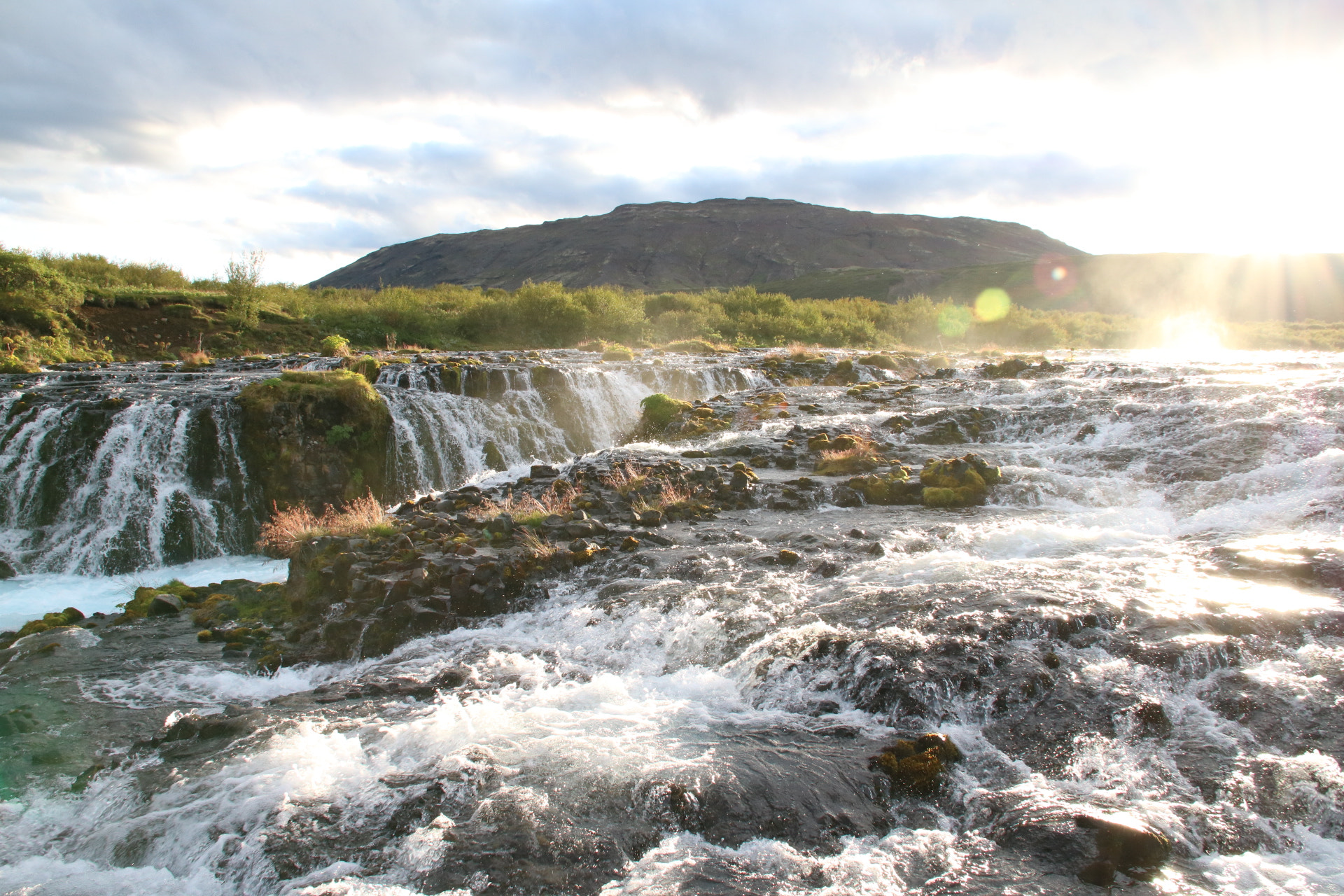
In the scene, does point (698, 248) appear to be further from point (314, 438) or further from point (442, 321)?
point (314, 438)

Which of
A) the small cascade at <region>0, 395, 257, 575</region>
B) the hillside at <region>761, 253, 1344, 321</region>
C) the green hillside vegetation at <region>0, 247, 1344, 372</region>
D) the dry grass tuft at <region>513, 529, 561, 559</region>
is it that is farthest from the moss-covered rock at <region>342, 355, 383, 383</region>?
the hillside at <region>761, 253, 1344, 321</region>

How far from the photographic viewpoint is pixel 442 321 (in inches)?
1462

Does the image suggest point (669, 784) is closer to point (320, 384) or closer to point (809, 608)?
point (809, 608)

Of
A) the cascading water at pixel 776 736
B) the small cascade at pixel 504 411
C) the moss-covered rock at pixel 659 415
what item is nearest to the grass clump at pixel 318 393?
the small cascade at pixel 504 411

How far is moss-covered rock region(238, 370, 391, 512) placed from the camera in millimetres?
13641

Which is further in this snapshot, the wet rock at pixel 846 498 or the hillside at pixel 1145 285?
the hillside at pixel 1145 285

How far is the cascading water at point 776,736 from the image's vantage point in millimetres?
4039

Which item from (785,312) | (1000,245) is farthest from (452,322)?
(1000,245)

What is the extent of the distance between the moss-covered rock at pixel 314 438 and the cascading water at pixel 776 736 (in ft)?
20.0

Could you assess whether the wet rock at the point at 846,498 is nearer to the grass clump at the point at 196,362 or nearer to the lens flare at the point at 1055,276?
the grass clump at the point at 196,362

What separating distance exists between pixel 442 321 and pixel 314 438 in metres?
24.5

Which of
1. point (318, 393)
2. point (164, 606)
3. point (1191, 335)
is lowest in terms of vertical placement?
point (164, 606)

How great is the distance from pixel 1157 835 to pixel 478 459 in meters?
14.4

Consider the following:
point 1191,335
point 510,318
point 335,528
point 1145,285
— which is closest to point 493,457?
point 335,528
